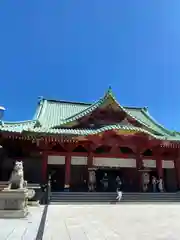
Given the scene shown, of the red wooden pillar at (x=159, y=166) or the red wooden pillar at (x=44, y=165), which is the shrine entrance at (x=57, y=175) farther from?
the red wooden pillar at (x=159, y=166)

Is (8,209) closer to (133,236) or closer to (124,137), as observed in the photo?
(133,236)

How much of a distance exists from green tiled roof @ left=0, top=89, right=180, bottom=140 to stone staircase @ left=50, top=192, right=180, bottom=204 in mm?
4284

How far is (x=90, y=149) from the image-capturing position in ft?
64.0

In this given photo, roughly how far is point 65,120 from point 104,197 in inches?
270

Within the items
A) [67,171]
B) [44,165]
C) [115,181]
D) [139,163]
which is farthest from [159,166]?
[44,165]

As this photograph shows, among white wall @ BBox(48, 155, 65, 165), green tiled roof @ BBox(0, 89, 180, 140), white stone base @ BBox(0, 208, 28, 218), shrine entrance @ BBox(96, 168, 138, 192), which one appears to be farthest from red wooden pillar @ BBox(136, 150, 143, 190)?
white stone base @ BBox(0, 208, 28, 218)

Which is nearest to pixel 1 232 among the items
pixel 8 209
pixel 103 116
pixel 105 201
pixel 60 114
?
pixel 8 209

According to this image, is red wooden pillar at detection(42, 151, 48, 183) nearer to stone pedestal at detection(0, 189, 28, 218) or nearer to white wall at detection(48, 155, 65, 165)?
white wall at detection(48, 155, 65, 165)

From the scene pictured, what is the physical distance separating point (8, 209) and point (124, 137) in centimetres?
1172

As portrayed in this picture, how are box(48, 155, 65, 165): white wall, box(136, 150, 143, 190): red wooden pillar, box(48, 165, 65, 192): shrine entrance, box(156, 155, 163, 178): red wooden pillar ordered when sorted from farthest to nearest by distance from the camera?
1. box(48, 165, 65, 192): shrine entrance
2. box(156, 155, 163, 178): red wooden pillar
3. box(136, 150, 143, 190): red wooden pillar
4. box(48, 155, 65, 165): white wall

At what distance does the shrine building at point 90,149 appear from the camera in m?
18.2

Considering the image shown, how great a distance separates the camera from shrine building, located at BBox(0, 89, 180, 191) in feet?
59.6

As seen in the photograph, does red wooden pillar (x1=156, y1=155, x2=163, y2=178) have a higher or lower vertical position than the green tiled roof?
lower

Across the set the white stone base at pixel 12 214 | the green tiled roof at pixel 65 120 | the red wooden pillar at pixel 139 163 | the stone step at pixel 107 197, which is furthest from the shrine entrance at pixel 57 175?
the white stone base at pixel 12 214
